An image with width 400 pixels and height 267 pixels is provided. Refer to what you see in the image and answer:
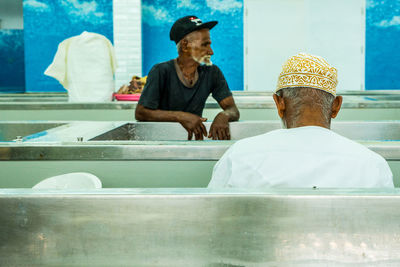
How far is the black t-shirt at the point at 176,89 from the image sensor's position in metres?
2.75

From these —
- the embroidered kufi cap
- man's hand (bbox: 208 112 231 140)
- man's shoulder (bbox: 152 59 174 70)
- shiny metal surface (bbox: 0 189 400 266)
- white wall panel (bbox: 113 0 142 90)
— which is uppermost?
white wall panel (bbox: 113 0 142 90)

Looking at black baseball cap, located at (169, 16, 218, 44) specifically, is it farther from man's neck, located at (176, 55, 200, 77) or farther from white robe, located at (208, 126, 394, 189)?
white robe, located at (208, 126, 394, 189)

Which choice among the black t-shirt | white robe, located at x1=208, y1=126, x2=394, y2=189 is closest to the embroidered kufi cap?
white robe, located at x1=208, y1=126, x2=394, y2=189

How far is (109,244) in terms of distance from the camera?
2.89 ft

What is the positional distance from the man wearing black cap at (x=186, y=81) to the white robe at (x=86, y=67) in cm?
100

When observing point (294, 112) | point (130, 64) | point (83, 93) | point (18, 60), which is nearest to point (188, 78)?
point (83, 93)

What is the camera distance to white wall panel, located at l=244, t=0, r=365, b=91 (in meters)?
7.22

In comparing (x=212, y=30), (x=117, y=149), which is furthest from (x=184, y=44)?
(x=212, y=30)

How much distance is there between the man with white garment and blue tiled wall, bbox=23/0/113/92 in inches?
236

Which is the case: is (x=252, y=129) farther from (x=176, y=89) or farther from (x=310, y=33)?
(x=310, y=33)

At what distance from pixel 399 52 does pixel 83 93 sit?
18.1 feet

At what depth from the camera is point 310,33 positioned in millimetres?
7289

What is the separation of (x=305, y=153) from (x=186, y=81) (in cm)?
182

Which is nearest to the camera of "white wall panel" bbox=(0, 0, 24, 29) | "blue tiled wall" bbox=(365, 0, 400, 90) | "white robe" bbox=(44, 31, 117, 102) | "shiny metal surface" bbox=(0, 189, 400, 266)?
"shiny metal surface" bbox=(0, 189, 400, 266)
